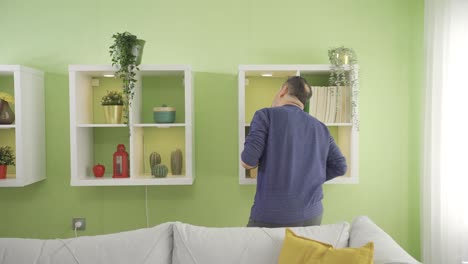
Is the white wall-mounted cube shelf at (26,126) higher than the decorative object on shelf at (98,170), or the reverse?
the white wall-mounted cube shelf at (26,126)

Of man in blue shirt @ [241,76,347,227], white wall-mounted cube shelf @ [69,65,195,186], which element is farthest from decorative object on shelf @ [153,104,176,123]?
man in blue shirt @ [241,76,347,227]

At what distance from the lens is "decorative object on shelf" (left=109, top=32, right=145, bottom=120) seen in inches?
115

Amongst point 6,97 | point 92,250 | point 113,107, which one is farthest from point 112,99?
point 92,250

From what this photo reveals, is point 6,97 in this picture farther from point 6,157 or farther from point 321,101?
point 321,101

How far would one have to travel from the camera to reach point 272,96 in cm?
340

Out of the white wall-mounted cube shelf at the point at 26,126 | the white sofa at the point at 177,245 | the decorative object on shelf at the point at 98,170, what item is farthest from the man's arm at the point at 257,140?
the white wall-mounted cube shelf at the point at 26,126

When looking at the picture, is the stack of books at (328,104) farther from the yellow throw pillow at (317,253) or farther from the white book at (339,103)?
the yellow throw pillow at (317,253)

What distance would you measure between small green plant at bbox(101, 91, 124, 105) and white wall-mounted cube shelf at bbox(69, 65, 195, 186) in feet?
0.39

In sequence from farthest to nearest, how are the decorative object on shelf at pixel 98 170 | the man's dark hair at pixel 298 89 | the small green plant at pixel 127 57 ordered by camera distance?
1. the decorative object on shelf at pixel 98 170
2. the small green plant at pixel 127 57
3. the man's dark hair at pixel 298 89

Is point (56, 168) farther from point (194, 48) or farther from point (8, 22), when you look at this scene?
point (194, 48)

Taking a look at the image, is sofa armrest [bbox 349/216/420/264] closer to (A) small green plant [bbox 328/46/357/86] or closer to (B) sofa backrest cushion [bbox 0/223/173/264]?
(B) sofa backrest cushion [bbox 0/223/173/264]

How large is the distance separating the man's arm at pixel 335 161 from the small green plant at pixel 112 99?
5.08 feet

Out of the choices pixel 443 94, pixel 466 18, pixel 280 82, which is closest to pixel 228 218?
pixel 280 82

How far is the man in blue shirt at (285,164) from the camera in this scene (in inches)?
95.3
